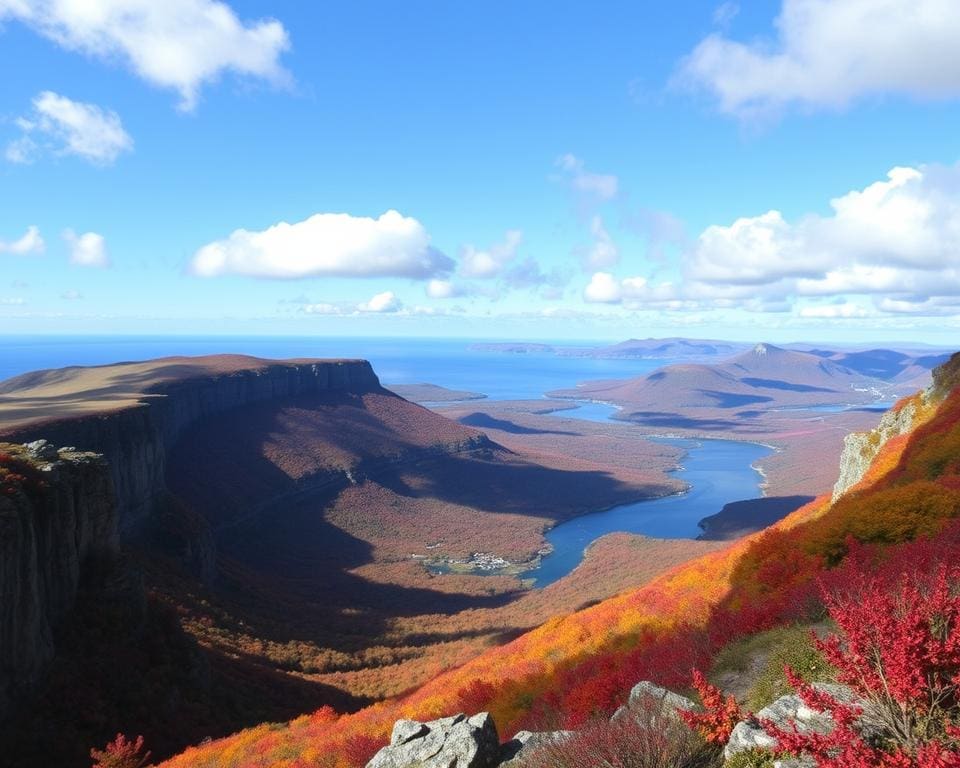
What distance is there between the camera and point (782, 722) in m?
8.84

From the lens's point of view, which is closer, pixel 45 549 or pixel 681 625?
pixel 681 625

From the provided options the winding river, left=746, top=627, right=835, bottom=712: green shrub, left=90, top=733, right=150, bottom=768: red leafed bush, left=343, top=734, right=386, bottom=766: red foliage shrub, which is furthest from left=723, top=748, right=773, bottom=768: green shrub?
the winding river

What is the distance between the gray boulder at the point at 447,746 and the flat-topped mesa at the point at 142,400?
4510 centimetres

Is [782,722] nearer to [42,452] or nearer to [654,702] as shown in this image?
[654,702]

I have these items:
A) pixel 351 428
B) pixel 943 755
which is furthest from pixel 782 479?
pixel 943 755

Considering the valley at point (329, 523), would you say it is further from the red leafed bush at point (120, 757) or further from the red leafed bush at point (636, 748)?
the red leafed bush at point (636, 748)

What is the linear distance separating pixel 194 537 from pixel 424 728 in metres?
51.1

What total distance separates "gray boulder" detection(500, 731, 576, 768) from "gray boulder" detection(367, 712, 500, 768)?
0.62 ft

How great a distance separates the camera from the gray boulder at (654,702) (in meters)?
10.5

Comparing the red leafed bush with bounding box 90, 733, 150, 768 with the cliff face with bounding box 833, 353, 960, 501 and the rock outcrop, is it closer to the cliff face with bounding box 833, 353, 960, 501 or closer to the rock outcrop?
the cliff face with bounding box 833, 353, 960, 501

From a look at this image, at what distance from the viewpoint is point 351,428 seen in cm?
13388

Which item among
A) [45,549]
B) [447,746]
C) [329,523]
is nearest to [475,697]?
[447,746]

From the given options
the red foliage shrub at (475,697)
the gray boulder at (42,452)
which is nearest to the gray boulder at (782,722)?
the red foliage shrub at (475,697)

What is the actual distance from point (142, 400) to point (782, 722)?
3056 inches
